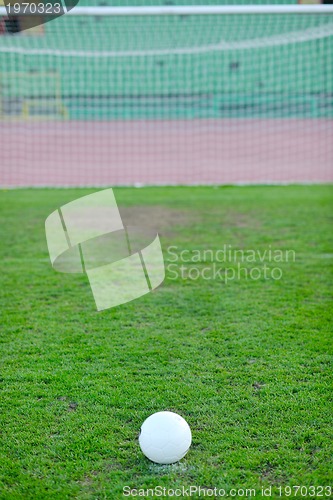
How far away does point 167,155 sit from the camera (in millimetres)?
12594

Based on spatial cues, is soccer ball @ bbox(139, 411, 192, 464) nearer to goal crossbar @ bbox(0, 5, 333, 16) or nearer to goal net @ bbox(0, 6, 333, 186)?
goal crossbar @ bbox(0, 5, 333, 16)

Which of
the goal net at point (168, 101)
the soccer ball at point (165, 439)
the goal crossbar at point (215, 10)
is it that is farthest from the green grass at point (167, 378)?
the goal net at point (168, 101)

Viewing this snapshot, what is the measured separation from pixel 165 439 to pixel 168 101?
18.1 m

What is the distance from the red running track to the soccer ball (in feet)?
26.0

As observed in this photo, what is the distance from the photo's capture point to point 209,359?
346 cm

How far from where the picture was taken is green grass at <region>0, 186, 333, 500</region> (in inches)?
95.3

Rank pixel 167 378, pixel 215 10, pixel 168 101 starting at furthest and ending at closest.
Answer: pixel 168 101 → pixel 215 10 → pixel 167 378

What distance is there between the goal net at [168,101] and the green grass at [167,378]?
225 inches

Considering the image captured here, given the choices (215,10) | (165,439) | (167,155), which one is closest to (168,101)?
(167,155)

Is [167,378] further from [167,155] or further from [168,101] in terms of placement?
[168,101]

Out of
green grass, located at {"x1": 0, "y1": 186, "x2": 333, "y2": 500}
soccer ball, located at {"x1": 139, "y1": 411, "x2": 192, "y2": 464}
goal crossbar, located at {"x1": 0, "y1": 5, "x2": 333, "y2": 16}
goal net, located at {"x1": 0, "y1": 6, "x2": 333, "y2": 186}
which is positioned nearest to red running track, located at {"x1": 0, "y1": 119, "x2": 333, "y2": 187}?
goal net, located at {"x1": 0, "y1": 6, "x2": 333, "y2": 186}

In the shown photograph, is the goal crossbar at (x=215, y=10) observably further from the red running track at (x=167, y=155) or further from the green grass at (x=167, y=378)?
the red running track at (x=167, y=155)

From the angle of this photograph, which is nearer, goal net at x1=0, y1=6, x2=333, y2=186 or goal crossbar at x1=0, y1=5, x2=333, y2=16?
goal crossbar at x1=0, y1=5, x2=333, y2=16

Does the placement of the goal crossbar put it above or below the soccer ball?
above
